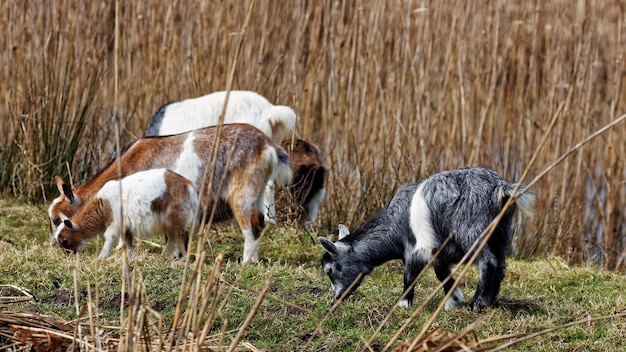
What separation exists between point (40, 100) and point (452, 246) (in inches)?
187

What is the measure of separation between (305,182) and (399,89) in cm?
143

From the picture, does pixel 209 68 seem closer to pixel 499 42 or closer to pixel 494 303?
pixel 499 42

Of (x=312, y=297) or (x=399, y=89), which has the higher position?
(x=399, y=89)

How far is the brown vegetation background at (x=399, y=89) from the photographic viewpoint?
29.0 ft

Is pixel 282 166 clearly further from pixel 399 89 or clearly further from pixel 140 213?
pixel 399 89

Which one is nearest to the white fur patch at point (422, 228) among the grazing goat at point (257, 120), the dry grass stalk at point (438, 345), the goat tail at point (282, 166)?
the goat tail at point (282, 166)

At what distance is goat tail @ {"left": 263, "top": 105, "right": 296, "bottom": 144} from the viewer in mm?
8055

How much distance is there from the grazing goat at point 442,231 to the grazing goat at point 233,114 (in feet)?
7.68

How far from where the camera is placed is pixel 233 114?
8180 mm

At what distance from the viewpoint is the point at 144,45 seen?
962 cm

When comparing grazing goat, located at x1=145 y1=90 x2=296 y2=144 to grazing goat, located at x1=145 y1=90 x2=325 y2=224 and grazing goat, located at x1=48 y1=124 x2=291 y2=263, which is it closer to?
grazing goat, located at x1=145 y1=90 x2=325 y2=224

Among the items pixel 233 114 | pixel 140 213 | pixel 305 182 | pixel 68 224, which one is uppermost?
pixel 233 114

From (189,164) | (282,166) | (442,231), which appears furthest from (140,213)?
(442,231)

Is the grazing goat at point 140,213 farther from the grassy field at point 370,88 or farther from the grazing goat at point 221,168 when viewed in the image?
the grassy field at point 370,88
